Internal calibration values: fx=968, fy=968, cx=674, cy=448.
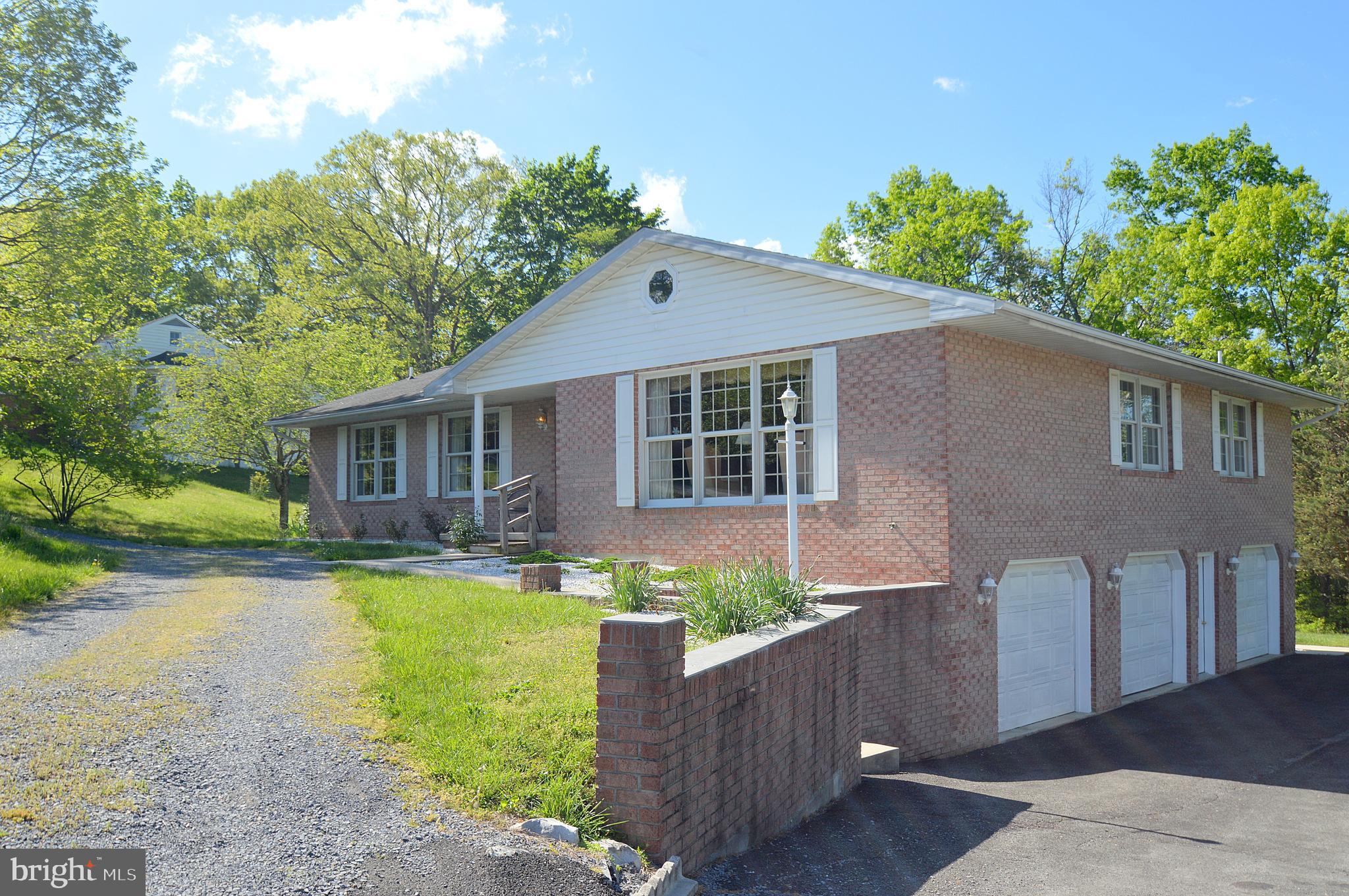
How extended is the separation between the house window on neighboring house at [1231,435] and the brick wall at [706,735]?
1306 cm

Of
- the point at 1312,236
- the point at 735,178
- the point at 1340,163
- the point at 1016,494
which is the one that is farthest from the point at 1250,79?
the point at 1016,494

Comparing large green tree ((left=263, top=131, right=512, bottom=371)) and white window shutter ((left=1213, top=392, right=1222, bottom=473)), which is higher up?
large green tree ((left=263, top=131, right=512, bottom=371))

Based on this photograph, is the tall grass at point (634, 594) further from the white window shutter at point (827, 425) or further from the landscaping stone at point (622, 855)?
the landscaping stone at point (622, 855)

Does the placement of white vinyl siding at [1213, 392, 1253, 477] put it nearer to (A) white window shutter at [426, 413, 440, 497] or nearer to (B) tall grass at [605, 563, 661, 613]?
(B) tall grass at [605, 563, 661, 613]

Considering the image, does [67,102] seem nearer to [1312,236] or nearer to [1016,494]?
[1016,494]

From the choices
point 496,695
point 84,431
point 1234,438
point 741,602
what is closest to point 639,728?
point 496,695

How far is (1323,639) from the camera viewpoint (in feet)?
78.6

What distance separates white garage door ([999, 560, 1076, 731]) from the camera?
12398 mm

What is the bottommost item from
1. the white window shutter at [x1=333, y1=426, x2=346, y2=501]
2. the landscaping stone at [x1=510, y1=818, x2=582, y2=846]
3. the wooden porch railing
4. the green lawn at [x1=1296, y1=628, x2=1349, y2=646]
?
the green lawn at [x1=1296, y1=628, x2=1349, y2=646]

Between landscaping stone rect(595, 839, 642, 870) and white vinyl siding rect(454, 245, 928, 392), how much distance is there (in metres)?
7.93

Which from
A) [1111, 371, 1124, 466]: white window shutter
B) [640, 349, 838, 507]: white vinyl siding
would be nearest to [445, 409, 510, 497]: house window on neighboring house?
[640, 349, 838, 507]: white vinyl siding

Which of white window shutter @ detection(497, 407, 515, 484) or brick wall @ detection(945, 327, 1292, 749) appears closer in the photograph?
brick wall @ detection(945, 327, 1292, 749)

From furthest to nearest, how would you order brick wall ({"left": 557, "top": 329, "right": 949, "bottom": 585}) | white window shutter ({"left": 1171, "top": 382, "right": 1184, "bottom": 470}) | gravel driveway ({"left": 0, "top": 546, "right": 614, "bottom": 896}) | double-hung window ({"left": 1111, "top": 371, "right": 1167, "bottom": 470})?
white window shutter ({"left": 1171, "top": 382, "right": 1184, "bottom": 470})
double-hung window ({"left": 1111, "top": 371, "right": 1167, "bottom": 470})
brick wall ({"left": 557, "top": 329, "right": 949, "bottom": 585})
gravel driveway ({"left": 0, "top": 546, "right": 614, "bottom": 896})

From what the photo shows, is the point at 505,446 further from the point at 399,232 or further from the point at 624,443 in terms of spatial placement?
the point at 399,232
